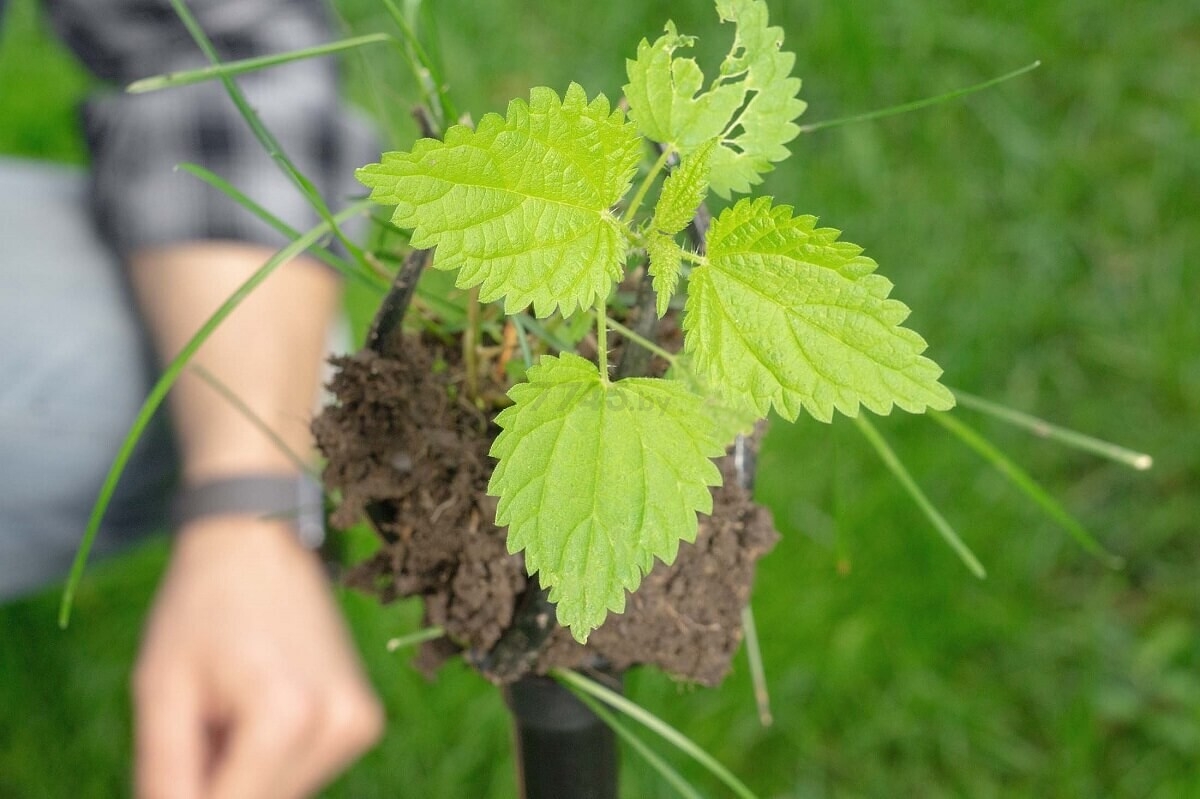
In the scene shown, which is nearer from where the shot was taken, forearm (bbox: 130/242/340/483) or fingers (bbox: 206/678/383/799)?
fingers (bbox: 206/678/383/799)

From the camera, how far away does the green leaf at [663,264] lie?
409mm

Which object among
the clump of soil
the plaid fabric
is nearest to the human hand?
the plaid fabric

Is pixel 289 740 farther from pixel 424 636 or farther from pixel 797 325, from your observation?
pixel 797 325

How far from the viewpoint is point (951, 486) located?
156cm

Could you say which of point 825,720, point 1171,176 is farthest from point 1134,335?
point 825,720

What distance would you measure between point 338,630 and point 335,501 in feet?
1.93

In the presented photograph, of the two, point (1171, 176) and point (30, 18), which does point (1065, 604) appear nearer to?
point (1171, 176)

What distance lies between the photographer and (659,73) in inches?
17.1

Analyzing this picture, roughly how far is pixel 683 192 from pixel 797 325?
0.07 meters

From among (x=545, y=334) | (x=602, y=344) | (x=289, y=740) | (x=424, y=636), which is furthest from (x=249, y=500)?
(x=602, y=344)

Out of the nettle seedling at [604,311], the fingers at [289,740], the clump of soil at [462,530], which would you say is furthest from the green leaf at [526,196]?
the fingers at [289,740]

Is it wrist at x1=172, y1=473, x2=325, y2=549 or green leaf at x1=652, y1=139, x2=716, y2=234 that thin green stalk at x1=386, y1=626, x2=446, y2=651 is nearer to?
green leaf at x1=652, y1=139, x2=716, y2=234

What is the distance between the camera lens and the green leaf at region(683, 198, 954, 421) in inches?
16.0

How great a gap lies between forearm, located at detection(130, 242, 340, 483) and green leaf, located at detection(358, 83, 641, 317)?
0.81 meters
